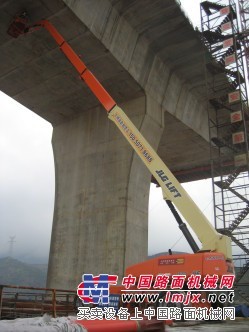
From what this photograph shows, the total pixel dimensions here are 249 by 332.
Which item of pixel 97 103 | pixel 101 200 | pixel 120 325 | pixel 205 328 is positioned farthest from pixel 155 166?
pixel 120 325

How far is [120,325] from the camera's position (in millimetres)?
7168

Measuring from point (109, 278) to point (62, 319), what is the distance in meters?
11.6

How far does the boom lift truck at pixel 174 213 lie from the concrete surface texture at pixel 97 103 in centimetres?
71

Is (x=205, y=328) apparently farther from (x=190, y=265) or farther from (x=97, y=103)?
(x=97, y=103)

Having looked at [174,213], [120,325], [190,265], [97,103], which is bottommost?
[120,325]

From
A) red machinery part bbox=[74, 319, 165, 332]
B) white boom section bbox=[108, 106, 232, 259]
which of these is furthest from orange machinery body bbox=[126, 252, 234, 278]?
red machinery part bbox=[74, 319, 165, 332]

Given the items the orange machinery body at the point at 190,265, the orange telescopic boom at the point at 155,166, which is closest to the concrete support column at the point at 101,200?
the orange telescopic boom at the point at 155,166

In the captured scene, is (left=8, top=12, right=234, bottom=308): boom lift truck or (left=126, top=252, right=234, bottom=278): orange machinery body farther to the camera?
(left=8, top=12, right=234, bottom=308): boom lift truck

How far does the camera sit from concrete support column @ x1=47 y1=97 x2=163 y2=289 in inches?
768

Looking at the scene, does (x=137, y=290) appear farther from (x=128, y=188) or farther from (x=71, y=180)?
(x=71, y=180)

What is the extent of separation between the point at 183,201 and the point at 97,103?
10042mm

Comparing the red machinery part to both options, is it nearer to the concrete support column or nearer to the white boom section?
the white boom section

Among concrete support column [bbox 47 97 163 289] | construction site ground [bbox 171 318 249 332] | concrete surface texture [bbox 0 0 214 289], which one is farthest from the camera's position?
concrete support column [bbox 47 97 163 289]

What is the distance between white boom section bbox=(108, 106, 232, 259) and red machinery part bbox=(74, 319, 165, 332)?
6195mm
